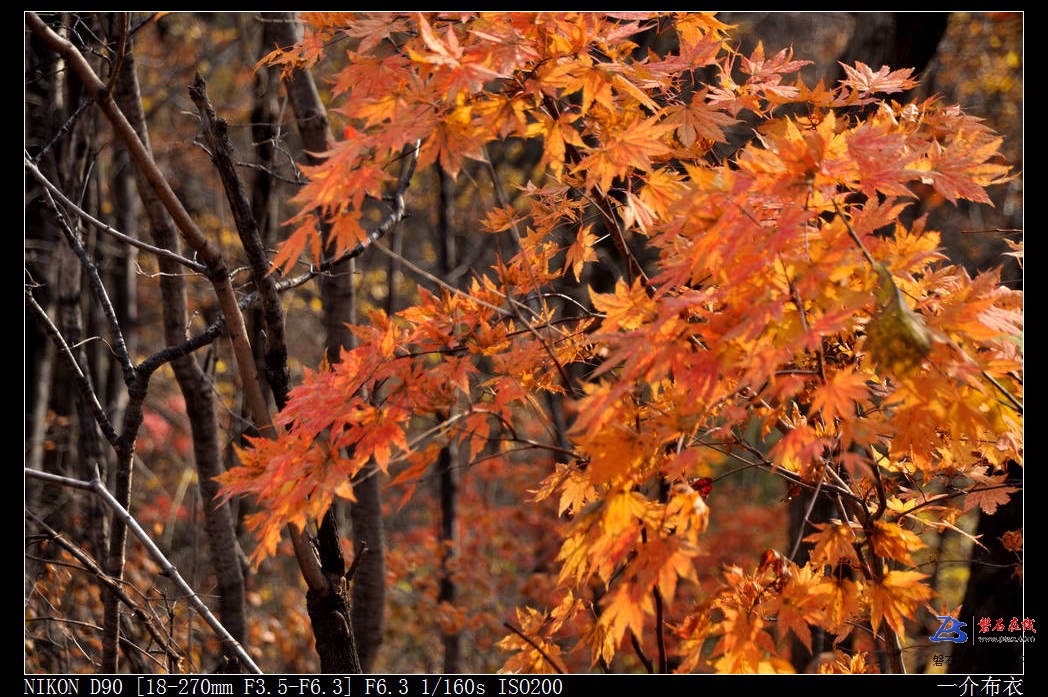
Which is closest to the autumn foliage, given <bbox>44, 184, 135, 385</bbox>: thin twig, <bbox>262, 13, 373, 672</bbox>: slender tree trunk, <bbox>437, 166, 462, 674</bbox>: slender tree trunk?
<bbox>44, 184, 135, 385</bbox>: thin twig

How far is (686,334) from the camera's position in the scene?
1.52 meters

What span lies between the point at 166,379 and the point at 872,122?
7401 mm

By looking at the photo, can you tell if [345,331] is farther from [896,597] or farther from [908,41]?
[908,41]

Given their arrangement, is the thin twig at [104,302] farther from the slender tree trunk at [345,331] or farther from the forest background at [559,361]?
the slender tree trunk at [345,331]

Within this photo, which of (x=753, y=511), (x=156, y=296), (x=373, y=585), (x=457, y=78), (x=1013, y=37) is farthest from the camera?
(x=156, y=296)

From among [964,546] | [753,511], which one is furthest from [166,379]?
[964,546]

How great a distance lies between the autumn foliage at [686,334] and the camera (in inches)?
57.2

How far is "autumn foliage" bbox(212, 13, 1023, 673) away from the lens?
4.77ft

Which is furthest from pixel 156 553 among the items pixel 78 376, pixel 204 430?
pixel 204 430

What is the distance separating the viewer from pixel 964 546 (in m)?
8.13

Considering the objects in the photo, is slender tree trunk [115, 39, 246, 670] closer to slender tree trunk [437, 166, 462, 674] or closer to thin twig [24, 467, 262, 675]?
thin twig [24, 467, 262, 675]

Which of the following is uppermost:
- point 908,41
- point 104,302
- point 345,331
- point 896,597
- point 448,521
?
point 908,41

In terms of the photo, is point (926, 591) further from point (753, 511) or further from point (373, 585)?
point (753, 511)

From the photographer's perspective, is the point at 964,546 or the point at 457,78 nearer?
the point at 457,78
